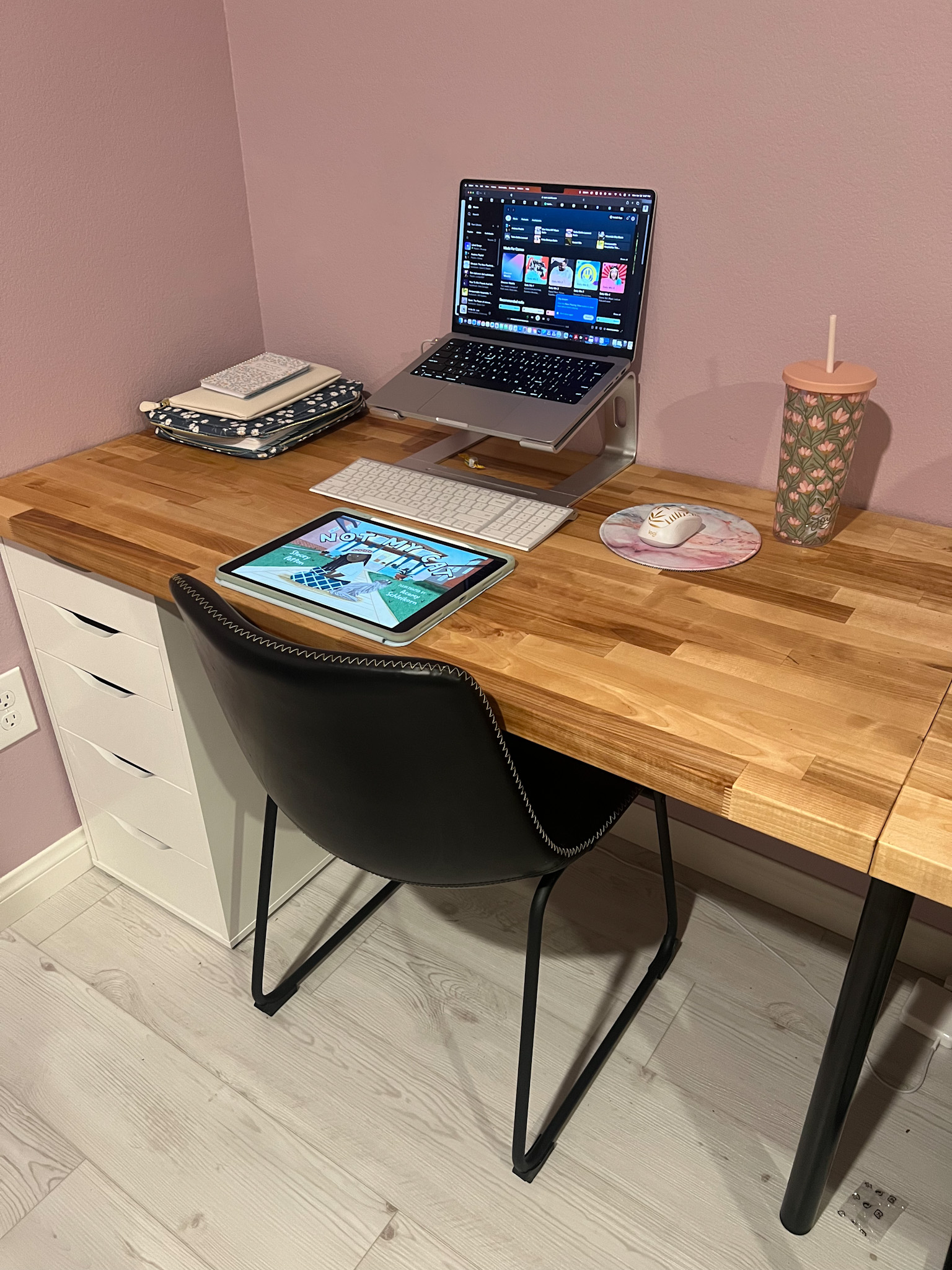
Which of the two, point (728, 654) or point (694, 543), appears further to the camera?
point (694, 543)

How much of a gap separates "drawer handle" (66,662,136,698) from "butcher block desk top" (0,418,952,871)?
9.7 inches

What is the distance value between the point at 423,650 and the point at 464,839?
8.6 inches

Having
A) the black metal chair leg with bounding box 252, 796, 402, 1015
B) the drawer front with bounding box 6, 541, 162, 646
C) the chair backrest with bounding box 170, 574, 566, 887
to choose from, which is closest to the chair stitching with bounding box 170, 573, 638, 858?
the chair backrest with bounding box 170, 574, 566, 887

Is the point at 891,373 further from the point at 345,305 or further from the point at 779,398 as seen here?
the point at 345,305

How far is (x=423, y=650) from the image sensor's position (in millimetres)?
1051

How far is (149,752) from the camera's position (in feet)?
5.01

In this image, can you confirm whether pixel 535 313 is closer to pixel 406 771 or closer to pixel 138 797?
pixel 406 771

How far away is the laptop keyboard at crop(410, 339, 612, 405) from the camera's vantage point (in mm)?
1413

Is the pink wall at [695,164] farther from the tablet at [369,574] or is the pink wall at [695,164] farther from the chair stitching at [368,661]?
the chair stitching at [368,661]

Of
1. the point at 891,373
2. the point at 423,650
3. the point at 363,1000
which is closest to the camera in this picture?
the point at 423,650

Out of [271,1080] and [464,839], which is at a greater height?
[464,839]

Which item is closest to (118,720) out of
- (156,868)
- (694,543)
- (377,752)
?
(156,868)

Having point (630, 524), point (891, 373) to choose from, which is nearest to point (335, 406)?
point (630, 524)

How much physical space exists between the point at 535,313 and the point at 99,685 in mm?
911
